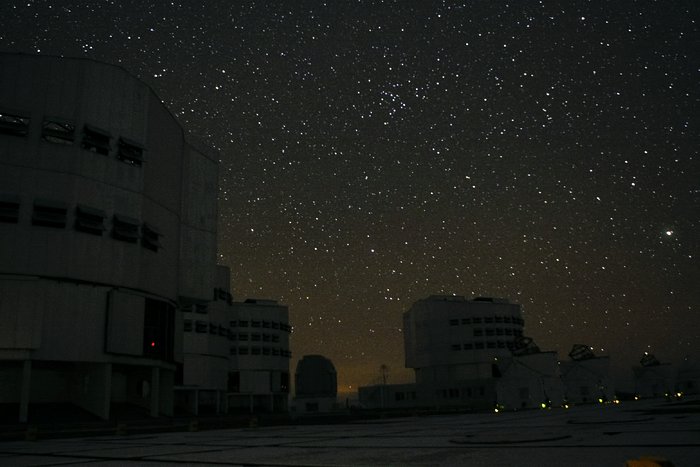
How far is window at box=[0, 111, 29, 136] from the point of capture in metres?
45.0

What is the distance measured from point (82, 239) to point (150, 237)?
24.4 feet

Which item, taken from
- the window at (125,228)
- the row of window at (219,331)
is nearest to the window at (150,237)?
the window at (125,228)

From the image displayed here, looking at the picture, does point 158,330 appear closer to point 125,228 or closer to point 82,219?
point 125,228

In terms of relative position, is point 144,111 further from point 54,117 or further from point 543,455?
point 543,455

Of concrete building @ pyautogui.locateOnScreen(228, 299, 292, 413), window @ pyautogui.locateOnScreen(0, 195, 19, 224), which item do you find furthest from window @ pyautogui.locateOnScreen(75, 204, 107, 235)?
concrete building @ pyautogui.locateOnScreen(228, 299, 292, 413)

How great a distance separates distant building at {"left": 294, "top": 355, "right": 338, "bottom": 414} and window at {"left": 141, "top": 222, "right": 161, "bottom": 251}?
273 ft

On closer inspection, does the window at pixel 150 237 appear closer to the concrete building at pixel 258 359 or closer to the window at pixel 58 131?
the window at pixel 58 131

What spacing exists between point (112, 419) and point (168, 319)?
10.6 metres

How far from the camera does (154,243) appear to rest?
53.8m

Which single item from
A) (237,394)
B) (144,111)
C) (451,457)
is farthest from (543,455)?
(237,394)

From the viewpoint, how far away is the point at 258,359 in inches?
4316

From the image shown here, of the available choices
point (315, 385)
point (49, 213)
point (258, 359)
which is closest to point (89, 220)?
point (49, 213)

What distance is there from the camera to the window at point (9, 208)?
4375 centimetres

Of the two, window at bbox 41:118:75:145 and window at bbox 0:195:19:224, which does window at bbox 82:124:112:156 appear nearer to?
window at bbox 41:118:75:145
